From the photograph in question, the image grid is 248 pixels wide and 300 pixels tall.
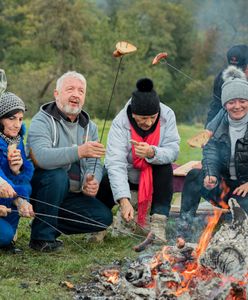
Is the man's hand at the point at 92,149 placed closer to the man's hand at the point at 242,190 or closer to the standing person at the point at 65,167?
the standing person at the point at 65,167

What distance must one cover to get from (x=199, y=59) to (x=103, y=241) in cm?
3921

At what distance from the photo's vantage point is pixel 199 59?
146 feet

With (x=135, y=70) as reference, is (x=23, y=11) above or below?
above

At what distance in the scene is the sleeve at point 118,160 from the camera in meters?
5.76

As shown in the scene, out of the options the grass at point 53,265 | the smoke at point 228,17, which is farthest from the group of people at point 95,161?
the smoke at point 228,17

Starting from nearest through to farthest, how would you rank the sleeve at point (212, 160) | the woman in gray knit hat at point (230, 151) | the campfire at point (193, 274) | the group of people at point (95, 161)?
1. the campfire at point (193, 274)
2. the group of people at point (95, 161)
3. the woman in gray knit hat at point (230, 151)
4. the sleeve at point (212, 160)

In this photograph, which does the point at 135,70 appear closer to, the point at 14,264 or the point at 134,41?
the point at 134,41

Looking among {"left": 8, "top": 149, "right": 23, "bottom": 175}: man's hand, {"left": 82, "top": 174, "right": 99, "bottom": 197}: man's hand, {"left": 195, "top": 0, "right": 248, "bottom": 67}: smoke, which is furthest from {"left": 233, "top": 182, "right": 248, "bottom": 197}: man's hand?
{"left": 195, "top": 0, "right": 248, "bottom": 67}: smoke

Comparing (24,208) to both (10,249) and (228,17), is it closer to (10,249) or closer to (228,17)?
(10,249)

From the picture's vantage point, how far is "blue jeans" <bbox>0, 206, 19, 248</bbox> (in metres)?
5.39

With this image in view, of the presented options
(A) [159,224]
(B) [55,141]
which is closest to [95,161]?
(B) [55,141]

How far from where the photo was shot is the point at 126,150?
19.9 feet

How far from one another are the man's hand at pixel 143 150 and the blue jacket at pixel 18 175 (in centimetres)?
92

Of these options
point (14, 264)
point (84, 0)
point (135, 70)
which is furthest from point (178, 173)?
point (84, 0)
